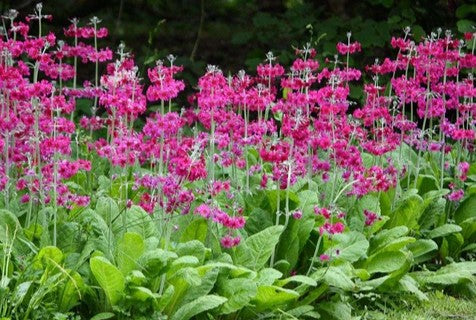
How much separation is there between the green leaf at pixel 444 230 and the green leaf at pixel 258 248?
59.8 inches

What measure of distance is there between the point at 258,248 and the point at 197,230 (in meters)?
0.32

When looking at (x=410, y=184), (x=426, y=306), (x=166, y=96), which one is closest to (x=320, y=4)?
(x=410, y=184)

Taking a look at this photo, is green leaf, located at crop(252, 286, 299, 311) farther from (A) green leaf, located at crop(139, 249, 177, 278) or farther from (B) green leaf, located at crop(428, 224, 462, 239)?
(B) green leaf, located at crop(428, 224, 462, 239)

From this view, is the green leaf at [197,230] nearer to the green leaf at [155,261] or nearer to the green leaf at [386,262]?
the green leaf at [155,261]

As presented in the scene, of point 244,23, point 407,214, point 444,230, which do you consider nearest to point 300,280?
point 407,214

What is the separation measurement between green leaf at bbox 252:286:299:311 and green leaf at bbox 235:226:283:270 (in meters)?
0.24

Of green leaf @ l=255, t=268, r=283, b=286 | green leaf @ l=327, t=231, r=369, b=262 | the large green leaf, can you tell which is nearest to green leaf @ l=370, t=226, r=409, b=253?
green leaf @ l=327, t=231, r=369, b=262

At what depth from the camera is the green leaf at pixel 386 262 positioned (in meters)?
5.46

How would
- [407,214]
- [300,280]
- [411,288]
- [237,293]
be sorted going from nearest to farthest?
1. [237,293]
2. [300,280]
3. [411,288]
4. [407,214]

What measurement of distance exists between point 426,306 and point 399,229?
46 centimetres

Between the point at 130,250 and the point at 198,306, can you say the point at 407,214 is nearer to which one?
the point at 198,306

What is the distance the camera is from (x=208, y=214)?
4.79 meters

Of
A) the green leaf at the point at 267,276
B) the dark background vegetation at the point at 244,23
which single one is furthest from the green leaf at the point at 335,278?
the dark background vegetation at the point at 244,23

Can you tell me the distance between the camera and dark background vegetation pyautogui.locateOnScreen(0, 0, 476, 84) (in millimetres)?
9531
